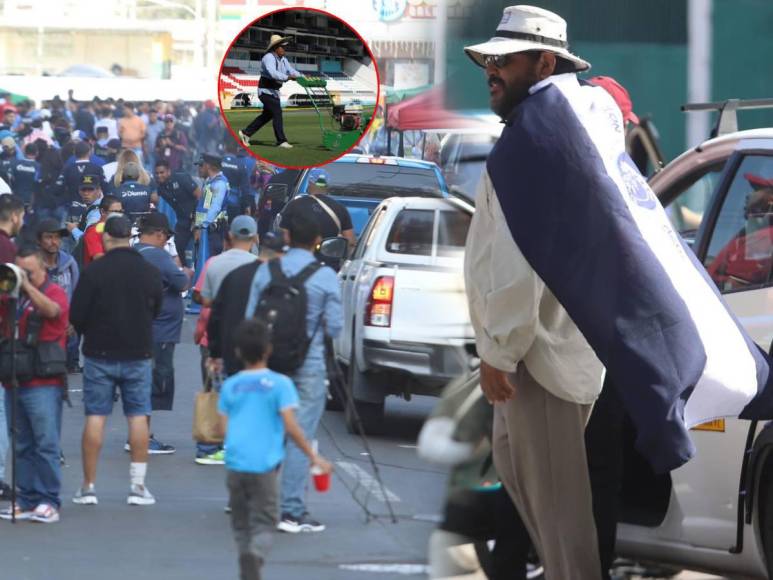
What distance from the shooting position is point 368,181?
6305mm

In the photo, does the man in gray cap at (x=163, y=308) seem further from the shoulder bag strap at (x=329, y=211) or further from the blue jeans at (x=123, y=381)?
the shoulder bag strap at (x=329, y=211)

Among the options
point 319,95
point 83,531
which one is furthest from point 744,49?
point 83,531

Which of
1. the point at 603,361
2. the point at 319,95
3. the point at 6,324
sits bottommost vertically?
the point at 6,324

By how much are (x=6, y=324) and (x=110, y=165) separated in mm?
8217

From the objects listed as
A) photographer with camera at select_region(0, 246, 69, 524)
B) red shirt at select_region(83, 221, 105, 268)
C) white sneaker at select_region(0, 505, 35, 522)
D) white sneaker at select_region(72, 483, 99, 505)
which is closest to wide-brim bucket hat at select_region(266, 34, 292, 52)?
photographer with camera at select_region(0, 246, 69, 524)

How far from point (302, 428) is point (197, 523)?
Answer: 7.19 ft

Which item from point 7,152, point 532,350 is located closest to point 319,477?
point 532,350

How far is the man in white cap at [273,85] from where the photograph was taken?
185 inches

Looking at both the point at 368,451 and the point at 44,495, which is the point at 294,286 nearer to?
the point at 368,451

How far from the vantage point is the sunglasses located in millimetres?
4215

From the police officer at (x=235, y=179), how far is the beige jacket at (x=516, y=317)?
149 cm

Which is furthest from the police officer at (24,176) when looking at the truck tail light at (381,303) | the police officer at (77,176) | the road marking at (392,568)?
the road marking at (392,568)

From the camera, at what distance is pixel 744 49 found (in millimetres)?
4949

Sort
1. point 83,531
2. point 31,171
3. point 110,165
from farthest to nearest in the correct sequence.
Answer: point 31,171 < point 110,165 < point 83,531
